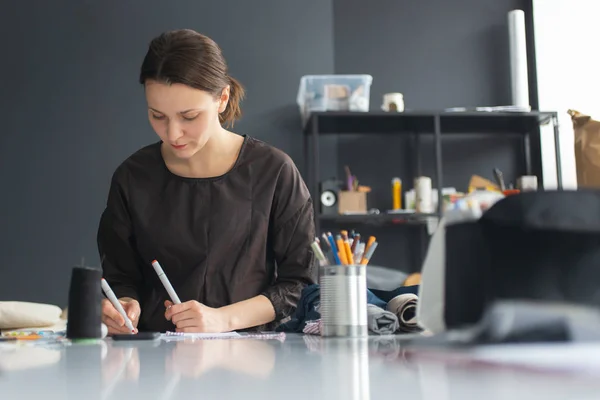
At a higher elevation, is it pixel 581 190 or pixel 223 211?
pixel 223 211

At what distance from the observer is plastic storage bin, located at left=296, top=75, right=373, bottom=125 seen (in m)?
4.07

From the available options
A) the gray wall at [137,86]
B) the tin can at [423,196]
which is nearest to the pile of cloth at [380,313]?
the tin can at [423,196]

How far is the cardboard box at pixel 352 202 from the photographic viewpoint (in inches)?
160

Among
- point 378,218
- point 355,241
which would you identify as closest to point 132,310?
point 355,241

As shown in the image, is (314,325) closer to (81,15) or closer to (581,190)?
(581,190)

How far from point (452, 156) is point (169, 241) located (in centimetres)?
297

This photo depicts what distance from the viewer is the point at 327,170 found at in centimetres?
438

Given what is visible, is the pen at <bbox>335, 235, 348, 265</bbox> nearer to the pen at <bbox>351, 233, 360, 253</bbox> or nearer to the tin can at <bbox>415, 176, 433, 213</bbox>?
the pen at <bbox>351, 233, 360, 253</bbox>

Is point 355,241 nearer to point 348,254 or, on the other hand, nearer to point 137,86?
point 348,254

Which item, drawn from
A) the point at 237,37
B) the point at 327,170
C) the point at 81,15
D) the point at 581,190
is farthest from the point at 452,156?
the point at 581,190

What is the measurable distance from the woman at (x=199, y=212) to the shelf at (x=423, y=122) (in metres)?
2.12

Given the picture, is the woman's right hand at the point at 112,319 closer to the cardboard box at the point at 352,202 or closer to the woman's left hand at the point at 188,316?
the woman's left hand at the point at 188,316

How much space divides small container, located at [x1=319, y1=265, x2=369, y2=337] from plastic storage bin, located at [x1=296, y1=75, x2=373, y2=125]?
9.45ft

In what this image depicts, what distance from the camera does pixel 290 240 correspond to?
190 cm
